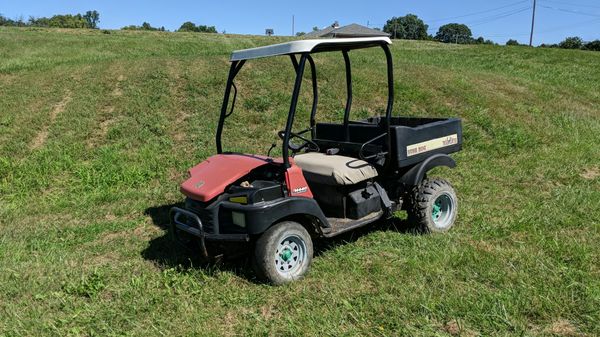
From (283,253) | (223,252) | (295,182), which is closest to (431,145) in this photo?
(295,182)

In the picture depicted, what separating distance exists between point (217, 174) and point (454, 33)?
123 metres

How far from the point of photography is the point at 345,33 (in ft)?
18.3

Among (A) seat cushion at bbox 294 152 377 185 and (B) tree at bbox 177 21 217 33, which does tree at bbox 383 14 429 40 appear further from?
(A) seat cushion at bbox 294 152 377 185

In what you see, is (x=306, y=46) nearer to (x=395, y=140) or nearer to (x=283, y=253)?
(x=395, y=140)

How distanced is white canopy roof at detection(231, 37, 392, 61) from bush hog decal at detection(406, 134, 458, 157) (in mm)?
1058

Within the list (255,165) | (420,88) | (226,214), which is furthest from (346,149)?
(420,88)

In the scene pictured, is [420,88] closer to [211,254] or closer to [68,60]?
[211,254]

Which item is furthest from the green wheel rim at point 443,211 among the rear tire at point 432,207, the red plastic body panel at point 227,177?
the red plastic body panel at point 227,177

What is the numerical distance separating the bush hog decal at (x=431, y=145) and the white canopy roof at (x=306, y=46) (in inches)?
41.6

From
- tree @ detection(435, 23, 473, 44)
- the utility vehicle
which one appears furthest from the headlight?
tree @ detection(435, 23, 473, 44)

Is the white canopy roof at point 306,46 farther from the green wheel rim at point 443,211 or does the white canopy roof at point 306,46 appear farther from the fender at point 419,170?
the green wheel rim at point 443,211

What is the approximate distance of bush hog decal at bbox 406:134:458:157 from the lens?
4.90m

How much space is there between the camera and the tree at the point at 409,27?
105 metres

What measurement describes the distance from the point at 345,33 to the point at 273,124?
415cm
